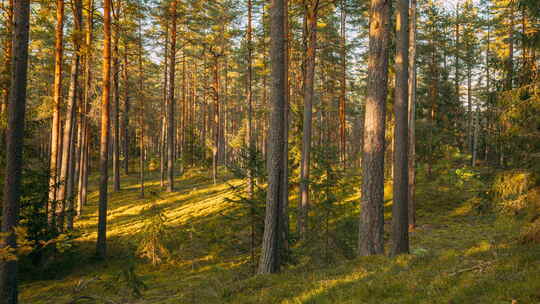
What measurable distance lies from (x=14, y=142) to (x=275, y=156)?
223 inches

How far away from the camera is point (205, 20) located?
23844 millimetres

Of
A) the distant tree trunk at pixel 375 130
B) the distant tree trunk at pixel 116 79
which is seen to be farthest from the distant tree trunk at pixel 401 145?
the distant tree trunk at pixel 116 79

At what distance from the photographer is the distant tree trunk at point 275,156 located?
8.53 m

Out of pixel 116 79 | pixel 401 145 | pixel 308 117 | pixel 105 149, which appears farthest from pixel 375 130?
pixel 116 79

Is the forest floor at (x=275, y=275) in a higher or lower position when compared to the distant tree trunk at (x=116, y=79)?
lower

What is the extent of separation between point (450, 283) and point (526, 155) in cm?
520

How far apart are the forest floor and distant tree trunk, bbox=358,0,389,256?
3.21ft

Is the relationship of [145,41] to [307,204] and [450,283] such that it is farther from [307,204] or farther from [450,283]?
[450,283]

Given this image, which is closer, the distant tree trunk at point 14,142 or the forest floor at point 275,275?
the forest floor at point 275,275

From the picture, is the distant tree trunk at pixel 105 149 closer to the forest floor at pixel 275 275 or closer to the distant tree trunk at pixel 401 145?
the forest floor at pixel 275 275

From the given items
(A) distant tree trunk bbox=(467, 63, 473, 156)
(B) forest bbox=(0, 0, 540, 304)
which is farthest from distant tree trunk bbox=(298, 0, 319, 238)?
(A) distant tree trunk bbox=(467, 63, 473, 156)

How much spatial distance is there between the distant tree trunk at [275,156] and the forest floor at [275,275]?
0.70 metres

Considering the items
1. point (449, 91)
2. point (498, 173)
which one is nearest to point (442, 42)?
point (449, 91)

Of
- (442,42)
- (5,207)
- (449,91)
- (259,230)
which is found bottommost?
(259,230)
